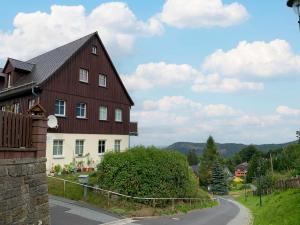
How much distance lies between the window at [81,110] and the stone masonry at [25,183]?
18.2 m

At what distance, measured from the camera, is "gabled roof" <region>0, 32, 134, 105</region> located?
29531mm

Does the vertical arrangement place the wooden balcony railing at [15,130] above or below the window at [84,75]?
below

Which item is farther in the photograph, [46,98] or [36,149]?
[46,98]

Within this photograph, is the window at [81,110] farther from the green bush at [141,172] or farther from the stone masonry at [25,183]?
the stone masonry at [25,183]

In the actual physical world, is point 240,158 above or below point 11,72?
below

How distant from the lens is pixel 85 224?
16609 mm

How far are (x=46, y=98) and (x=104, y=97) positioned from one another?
6576 mm

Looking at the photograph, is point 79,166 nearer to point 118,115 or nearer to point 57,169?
point 57,169

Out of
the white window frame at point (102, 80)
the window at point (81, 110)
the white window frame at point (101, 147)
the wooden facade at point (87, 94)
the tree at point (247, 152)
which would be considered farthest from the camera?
the tree at point (247, 152)

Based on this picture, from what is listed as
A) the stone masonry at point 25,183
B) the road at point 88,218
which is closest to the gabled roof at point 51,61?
the road at point 88,218

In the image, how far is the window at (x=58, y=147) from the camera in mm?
28555

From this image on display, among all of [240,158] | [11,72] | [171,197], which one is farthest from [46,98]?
[240,158]

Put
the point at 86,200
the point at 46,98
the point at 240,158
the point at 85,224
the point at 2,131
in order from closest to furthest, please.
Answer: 1. the point at 2,131
2. the point at 85,224
3. the point at 86,200
4. the point at 46,98
5. the point at 240,158

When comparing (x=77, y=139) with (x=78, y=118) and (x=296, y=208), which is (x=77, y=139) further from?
(x=296, y=208)
